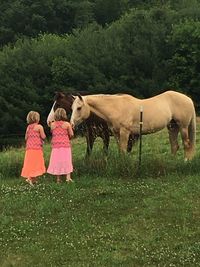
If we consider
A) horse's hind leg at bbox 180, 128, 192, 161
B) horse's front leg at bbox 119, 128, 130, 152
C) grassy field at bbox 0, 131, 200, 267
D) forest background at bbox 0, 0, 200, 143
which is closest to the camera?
grassy field at bbox 0, 131, 200, 267

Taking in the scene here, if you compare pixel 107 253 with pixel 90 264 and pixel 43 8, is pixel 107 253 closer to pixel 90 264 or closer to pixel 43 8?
pixel 90 264

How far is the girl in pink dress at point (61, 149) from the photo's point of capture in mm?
11609

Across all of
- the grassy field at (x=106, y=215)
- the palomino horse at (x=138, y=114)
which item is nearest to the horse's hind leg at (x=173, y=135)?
the palomino horse at (x=138, y=114)

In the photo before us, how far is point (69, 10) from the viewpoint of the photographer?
78.5 meters

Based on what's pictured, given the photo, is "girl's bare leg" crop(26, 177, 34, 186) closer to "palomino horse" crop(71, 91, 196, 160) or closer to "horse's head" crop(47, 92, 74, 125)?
"palomino horse" crop(71, 91, 196, 160)

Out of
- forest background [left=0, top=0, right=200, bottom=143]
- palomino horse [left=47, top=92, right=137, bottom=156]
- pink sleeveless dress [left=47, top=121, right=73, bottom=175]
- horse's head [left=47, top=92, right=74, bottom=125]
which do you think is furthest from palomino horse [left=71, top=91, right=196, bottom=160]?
forest background [left=0, top=0, right=200, bottom=143]

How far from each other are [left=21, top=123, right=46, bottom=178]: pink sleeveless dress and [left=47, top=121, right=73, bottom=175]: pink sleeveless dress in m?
0.25

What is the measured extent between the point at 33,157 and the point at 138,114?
2868 mm

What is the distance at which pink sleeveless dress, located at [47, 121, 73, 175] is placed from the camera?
11602mm

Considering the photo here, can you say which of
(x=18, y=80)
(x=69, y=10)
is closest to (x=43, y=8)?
(x=69, y=10)

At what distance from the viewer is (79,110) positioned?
12.7 m

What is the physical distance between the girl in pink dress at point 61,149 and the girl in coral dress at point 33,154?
26 cm

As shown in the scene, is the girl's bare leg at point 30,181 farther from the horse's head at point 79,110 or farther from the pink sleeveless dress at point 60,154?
the horse's head at point 79,110

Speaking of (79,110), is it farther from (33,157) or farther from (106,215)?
(106,215)
